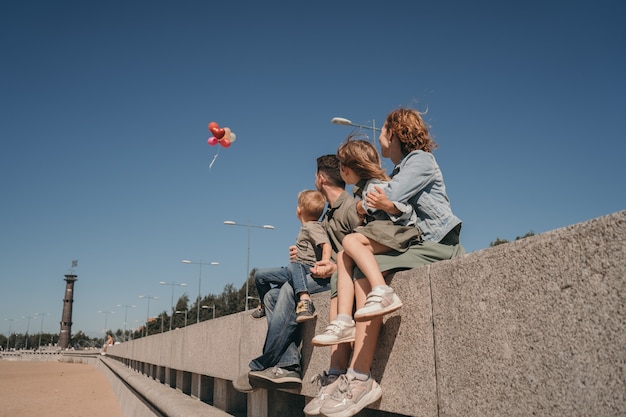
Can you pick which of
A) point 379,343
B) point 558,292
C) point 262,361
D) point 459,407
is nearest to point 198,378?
point 262,361

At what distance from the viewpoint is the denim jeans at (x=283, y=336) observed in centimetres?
366

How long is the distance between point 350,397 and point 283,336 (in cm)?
122

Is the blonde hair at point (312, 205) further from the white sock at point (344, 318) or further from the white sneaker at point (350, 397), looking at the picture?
the white sneaker at point (350, 397)

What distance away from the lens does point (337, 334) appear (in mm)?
2646

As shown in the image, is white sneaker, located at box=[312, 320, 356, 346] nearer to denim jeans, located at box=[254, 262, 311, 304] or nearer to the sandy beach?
denim jeans, located at box=[254, 262, 311, 304]

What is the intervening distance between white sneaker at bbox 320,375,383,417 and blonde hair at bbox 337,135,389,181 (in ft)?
4.25

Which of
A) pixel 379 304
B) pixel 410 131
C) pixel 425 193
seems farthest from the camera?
pixel 410 131

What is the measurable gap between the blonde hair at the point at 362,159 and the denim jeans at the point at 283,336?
94 centimetres

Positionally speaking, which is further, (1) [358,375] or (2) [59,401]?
(2) [59,401]

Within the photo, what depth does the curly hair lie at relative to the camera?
311 centimetres

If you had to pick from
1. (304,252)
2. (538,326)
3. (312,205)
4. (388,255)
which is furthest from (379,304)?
(312,205)

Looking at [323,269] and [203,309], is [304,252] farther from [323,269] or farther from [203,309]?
[203,309]

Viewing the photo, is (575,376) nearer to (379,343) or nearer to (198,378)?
(379,343)

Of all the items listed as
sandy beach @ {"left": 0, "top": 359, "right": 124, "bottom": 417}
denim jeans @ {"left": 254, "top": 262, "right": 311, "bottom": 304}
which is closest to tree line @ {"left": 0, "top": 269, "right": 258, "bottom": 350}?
sandy beach @ {"left": 0, "top": 359, "right": 124, "bottom": 417}
